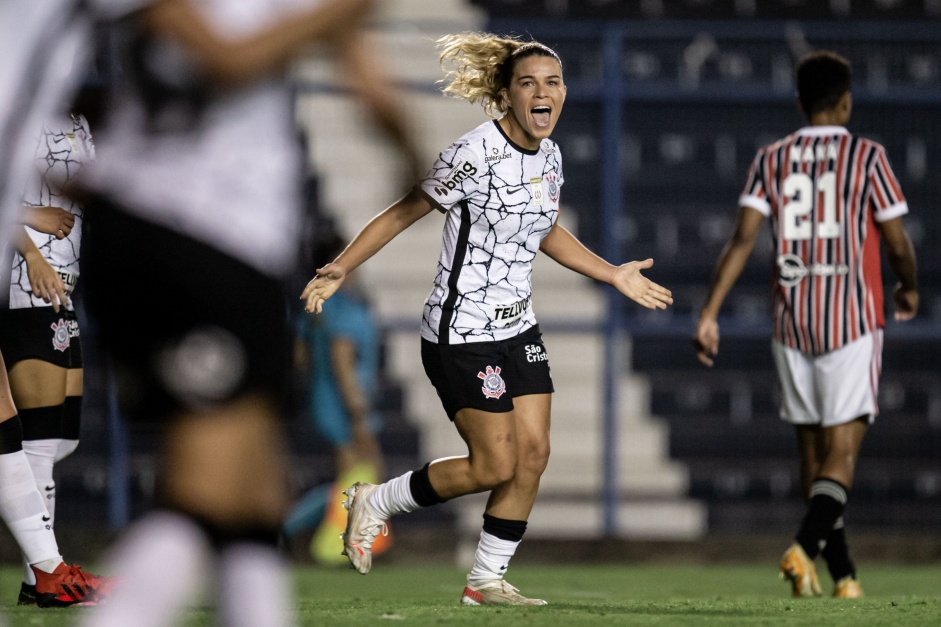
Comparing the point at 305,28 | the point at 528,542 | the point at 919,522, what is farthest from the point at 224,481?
the point at 919,522

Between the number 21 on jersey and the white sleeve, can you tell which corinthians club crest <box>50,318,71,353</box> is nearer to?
the white sleeve

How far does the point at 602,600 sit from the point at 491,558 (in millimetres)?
Result: 881

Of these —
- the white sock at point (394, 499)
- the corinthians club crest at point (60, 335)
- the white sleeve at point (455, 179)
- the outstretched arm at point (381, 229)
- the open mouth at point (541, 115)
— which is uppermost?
the open mouth at point (541, 115)

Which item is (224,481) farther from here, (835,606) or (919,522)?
(919,522)

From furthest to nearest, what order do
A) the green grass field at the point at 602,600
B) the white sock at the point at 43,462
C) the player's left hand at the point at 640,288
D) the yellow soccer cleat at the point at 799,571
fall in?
the yellow soccer cleat at the point at 799,571
the white sock at the point at 43,462
the player's left hand at the point at 640,288
the green grass field at the point at 602,600

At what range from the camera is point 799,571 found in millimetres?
5699

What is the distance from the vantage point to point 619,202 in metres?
9.41

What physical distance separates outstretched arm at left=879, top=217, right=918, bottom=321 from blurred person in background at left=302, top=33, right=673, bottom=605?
1.51 meters

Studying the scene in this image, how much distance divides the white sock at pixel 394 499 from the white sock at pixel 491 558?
0.87 feet

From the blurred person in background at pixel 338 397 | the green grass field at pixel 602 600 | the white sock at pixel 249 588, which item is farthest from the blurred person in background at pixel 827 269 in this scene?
the white sock at pixel 249 588

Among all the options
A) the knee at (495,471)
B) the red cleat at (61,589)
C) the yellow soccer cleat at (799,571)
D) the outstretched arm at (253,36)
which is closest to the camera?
the outstretched arm at (253,36)

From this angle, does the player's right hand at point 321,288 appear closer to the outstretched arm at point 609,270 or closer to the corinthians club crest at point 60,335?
the outstretched arm at point 609,270

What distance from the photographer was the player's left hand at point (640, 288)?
15.9 ft

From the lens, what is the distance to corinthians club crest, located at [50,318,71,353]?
5.34 meters
